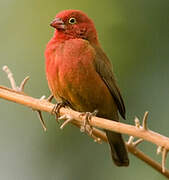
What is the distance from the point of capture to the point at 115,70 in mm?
2574

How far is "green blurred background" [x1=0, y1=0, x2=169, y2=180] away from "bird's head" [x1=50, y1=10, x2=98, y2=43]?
692mm

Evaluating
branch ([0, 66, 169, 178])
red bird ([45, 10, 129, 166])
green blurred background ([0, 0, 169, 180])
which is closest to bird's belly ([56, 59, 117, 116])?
red bird ([45, 10, 129, 166])

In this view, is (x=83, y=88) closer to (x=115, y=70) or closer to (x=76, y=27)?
(x=76, y=27)

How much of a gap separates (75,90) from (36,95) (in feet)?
2.23

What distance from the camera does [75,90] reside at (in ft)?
11.2

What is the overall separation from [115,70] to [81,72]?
856 mm

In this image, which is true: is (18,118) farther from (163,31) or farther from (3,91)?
(163,31)

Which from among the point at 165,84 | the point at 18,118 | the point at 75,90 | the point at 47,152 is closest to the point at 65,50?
the point at 75,90

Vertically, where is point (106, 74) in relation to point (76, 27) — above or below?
below

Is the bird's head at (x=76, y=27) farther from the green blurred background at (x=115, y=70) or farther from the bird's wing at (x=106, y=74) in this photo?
the green blurred background at (x=115, y=70)

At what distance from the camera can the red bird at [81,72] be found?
3391mm

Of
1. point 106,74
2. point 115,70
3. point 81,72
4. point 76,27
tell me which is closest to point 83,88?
point 81,72

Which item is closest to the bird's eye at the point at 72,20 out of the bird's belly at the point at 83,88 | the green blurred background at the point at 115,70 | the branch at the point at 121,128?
the bird's belly at the point at 83,88

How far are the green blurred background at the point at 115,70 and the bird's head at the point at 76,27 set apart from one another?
69 cm
